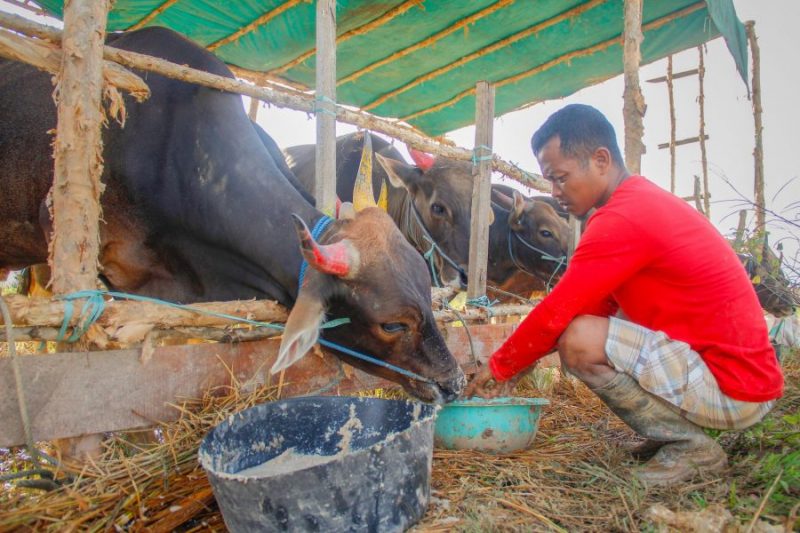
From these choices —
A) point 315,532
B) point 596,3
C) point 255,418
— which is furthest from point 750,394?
point 596,3

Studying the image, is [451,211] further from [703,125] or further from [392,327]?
[703,125]

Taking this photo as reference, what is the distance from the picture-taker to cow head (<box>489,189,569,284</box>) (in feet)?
19.9

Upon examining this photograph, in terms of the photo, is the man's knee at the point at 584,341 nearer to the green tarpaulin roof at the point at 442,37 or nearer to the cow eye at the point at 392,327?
the cow eye at the point at 392,327

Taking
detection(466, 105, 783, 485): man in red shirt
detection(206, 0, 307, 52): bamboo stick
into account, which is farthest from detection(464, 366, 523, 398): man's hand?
detection(206, 0, 307, 52): bamboo stick

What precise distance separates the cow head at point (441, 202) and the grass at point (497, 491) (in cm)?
270

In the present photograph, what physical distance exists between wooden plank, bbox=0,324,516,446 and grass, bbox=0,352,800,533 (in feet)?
0.27

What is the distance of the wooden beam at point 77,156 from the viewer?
2.13 m

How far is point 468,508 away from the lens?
6.70 feet

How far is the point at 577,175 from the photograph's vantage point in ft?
8.53

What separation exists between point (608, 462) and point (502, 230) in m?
4.05

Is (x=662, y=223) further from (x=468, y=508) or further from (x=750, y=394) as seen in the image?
(x=468, y=508)

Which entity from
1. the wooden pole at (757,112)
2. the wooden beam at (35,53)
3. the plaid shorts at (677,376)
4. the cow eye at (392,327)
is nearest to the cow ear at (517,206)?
the cow eye at (392,327)

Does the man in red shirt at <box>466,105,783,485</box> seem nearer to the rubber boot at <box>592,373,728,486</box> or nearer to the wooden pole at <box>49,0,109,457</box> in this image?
the rubber boot at <box>592,373,728,486</box>

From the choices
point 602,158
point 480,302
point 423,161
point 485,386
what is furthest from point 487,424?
point 423,161
